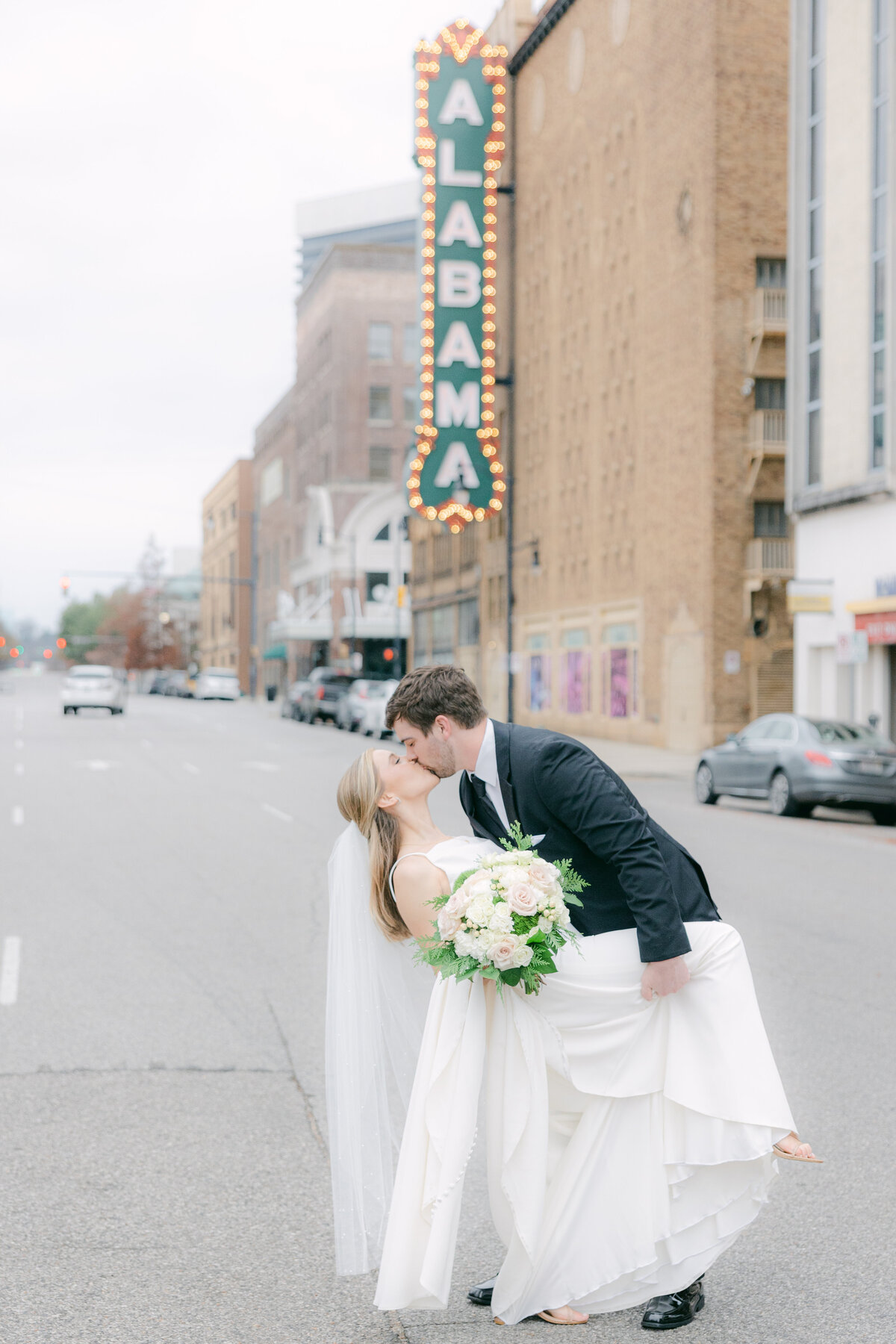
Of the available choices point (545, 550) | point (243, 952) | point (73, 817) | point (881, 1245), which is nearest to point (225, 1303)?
point (881, 1245)

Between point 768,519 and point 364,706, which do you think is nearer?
point 768,519

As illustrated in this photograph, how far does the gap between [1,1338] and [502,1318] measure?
1.31 m

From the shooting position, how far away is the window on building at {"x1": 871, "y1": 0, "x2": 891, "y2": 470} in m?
27.8

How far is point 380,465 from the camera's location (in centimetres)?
8506

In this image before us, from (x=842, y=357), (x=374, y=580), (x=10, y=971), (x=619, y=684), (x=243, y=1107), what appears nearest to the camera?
(x=243, y=1107)

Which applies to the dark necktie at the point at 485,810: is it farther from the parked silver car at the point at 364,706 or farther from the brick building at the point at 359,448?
the brick building at the point at 359,448

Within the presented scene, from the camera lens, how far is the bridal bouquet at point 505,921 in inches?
143

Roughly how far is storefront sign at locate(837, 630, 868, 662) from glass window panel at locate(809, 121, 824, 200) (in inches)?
457

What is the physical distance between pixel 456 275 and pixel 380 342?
39687 millimetres

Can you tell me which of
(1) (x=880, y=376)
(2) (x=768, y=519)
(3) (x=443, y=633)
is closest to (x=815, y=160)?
(1) (x=880, y=376)

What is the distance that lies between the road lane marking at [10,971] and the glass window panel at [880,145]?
935 inches

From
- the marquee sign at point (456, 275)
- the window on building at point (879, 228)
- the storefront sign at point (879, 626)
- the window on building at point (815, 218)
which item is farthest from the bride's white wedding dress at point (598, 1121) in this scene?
the marquee sign at point (456, 275)

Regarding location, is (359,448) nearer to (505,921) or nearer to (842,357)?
(842,357)

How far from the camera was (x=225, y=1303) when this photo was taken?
4.12 metres
